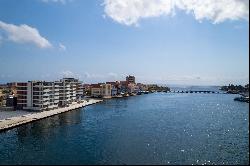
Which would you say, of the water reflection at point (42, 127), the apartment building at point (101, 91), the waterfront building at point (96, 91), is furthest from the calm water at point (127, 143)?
the apartment building at point (101, 91)

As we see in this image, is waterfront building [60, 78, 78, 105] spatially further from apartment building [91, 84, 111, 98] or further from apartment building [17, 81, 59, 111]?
apartment building [91, 84, 111, 98]

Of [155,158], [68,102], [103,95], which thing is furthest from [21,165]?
[103,95]

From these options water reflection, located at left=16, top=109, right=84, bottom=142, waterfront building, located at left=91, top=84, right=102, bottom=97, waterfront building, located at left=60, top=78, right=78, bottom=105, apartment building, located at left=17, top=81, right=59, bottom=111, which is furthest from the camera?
waterfront building, located at left=91, top=84, right=102, bottom=97

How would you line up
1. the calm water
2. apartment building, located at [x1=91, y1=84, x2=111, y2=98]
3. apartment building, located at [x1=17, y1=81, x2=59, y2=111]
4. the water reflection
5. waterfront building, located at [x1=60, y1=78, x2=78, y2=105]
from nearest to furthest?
the calm water → the water reflection → apartment building, located at [x1=17, y1=81, x2=59, y2=111] → waterfront building, located at [x1=60, y1=78, x2=78, y2=105] → apartment building, located at [x1=91, y1=84, x2=111, y2=98]

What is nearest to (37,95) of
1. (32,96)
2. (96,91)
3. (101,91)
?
(32,96)

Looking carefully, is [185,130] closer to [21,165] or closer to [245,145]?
[245,145]

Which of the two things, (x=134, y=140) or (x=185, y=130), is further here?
(x=185, y=130)

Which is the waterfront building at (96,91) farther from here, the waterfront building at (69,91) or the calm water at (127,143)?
the calm water at (127,143)

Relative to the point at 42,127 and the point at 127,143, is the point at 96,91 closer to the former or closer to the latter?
the point at 42,127

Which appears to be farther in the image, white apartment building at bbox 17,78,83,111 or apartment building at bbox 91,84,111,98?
apartment building at bbox 91,84,111,98

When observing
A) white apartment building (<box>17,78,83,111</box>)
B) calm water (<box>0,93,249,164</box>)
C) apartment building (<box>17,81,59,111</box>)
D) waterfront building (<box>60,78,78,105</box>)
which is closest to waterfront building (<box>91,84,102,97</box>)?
waterfront building (<box>60,78,78,105</box>)

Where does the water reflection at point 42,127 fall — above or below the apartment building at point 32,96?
below

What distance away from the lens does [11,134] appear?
139 ft

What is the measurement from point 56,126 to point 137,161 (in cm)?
2366
